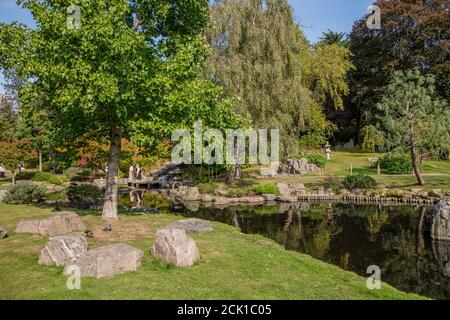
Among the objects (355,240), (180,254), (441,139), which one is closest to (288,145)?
(441,139)

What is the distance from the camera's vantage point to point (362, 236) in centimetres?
1792

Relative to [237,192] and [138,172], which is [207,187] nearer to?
[237,192]

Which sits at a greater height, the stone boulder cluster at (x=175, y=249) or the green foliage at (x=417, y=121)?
the green foliage at (x=417, y=121)

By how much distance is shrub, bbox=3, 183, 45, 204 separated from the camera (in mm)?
22703

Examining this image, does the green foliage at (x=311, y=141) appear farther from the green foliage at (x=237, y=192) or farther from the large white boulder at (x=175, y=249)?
the large white boulder at (x=175, y=249)

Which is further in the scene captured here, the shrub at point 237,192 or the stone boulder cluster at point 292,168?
the stone boulder cluster at point 292,168

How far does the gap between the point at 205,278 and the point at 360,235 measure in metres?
11.1

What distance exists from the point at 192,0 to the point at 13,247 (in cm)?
1194

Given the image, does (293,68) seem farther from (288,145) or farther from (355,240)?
(355,240)

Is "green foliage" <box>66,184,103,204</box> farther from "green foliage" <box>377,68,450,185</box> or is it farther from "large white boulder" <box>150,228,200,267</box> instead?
"green foliage" <box>377,68,450,185</box>

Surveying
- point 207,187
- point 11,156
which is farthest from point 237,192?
point 11,156

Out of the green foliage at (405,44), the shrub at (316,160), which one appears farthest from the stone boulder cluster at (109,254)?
the green foliage at (405,44)

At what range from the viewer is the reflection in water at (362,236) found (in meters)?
12.5

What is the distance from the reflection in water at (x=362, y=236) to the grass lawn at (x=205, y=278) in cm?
214
